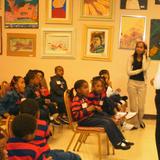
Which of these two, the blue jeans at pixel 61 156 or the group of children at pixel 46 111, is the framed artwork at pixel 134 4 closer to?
the group of children at pixel 46 111

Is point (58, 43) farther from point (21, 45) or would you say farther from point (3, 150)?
point (3, 150)

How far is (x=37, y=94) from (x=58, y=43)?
6.34ft

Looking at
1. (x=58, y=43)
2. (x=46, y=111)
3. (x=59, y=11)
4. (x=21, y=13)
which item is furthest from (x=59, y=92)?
(x=21, y=13)

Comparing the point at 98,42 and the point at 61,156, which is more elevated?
the point at 98,42

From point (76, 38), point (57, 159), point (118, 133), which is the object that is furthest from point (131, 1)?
point (57, 159)

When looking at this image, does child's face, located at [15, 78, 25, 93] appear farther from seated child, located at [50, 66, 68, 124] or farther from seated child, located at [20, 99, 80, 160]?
seated child, located at [20, 99, 80, 160]

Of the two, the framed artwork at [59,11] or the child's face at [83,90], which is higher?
the framed artwork at [59,11]

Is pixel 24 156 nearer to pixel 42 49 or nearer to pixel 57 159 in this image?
pixel 57 159

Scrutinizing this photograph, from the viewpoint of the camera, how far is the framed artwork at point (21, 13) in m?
6.75

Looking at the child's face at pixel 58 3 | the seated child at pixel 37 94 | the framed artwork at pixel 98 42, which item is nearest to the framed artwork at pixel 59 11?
the child's face at pixel 58 3

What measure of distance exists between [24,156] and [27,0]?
4817 mm

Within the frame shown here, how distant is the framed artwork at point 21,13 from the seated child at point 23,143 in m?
4.53

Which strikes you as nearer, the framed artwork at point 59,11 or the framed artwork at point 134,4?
the framed artwork at point 134,4

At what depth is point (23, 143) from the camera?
244cm
